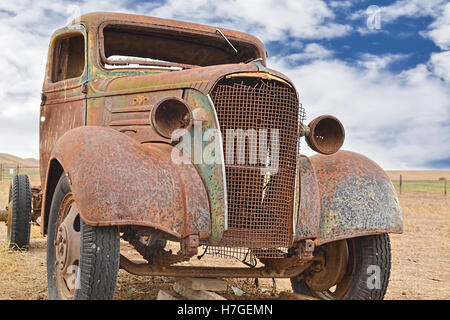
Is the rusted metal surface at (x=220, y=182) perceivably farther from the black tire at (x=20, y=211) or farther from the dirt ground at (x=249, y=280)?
the black tire at (x=20, y=211)

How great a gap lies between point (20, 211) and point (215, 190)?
13.3 ft

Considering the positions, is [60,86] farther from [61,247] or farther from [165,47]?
[61,247]

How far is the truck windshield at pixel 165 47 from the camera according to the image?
15.9 feet

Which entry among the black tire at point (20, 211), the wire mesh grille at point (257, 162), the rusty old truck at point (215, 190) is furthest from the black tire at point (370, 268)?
the black tire at point (20, 211)

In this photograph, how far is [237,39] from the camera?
537cm

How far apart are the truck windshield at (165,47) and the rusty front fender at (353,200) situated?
1767 millimetres

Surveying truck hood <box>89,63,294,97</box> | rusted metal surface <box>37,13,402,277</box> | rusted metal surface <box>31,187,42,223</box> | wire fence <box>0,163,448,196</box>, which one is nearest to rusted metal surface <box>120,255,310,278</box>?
rusted metal surface <box>37,13,402,277</box>

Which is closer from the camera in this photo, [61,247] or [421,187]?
[61,247]

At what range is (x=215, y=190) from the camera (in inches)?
134

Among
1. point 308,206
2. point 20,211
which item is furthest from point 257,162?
point 20,211

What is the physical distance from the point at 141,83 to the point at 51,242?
136 centimetres

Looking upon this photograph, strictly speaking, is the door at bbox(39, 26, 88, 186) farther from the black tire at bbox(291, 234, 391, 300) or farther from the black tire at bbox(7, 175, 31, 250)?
the black tire at bbox(291, 234, 391, 300)
